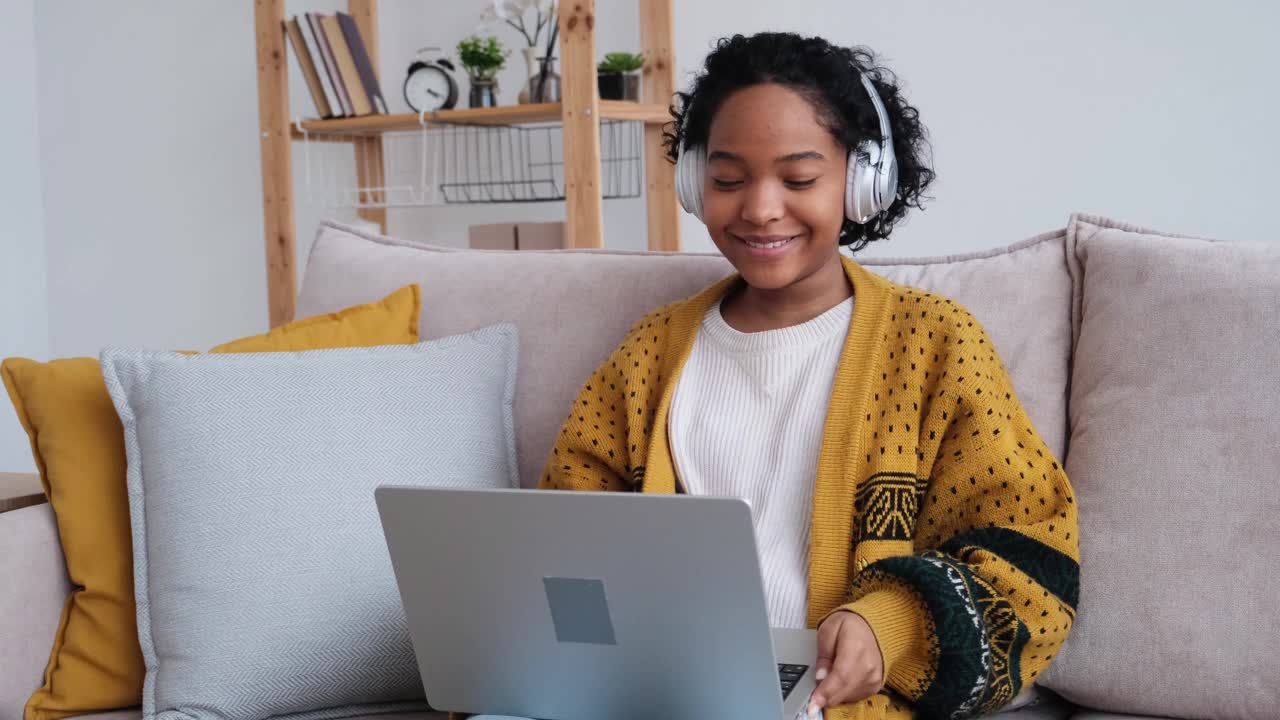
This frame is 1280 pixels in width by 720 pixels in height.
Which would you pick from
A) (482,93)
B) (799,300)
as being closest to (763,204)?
(799,300)

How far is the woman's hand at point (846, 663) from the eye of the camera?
1.00 metres

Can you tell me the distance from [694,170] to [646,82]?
1.70 m

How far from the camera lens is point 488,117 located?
2854 mm

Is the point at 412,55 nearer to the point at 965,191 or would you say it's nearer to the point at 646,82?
the point at 646,82

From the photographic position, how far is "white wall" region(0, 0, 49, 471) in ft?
12.3

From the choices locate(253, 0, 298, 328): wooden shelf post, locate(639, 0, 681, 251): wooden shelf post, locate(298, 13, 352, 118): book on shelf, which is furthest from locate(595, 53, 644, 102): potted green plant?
locate(253, 0, 298, 328): wooden shelf post

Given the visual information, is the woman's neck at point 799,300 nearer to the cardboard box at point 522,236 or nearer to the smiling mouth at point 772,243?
the smiling mouth at point 772,243

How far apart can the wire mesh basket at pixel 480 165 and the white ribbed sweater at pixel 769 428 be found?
6.41 feet

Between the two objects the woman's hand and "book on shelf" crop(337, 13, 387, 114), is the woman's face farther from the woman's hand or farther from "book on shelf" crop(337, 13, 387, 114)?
"book on shelf" crop(337, 13, 387, 114)

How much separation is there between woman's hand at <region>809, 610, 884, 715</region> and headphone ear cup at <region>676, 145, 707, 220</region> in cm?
50

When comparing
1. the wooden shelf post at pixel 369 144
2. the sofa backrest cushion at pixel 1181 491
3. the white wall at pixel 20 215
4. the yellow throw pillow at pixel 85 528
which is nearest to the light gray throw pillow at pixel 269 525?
the yellow throw pillow at pixel 85 528

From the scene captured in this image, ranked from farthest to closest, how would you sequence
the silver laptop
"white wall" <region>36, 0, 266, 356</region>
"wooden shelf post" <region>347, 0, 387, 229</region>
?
"white wall" <region>36, 0, 266, 356</region>, "wooden shelf post" <region>347, 0, 387, 229</region>, the silver laptop

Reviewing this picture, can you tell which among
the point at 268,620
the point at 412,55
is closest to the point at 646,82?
the point at 412,55

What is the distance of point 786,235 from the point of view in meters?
1.27
